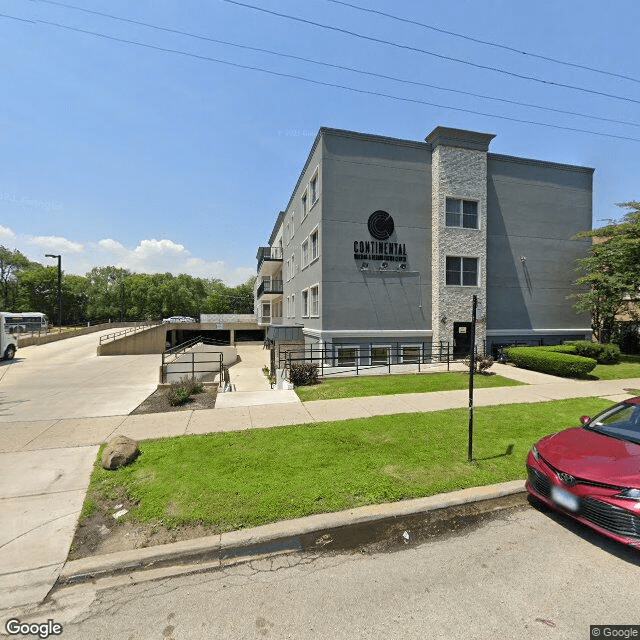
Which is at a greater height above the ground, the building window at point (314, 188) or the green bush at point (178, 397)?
the building window at point (314, 188)

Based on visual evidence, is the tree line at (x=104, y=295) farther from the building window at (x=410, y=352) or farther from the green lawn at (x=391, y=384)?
the green lawn at (x=391, y=384)

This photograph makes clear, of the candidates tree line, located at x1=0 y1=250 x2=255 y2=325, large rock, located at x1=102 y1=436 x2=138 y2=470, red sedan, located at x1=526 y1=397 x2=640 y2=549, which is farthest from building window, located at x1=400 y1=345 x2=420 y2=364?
tree line, located at x1=0 y1=250 x2=255 y2=325

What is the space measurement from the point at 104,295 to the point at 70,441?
72.8 metres

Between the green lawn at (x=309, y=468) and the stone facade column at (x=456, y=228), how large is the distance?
10464 millimetres

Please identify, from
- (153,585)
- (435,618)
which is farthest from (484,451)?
(153,585)

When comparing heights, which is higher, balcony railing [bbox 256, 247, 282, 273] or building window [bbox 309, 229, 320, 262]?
balcony railing [bbox 256, 247, 282, 273]

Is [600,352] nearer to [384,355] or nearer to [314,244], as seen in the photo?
[384,355]

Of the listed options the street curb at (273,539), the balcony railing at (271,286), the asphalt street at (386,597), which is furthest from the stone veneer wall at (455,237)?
the balcony railing at (271,286)

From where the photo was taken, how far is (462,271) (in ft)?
59.0

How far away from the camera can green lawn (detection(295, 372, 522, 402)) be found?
10.5 metres

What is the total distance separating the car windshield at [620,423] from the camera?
4404 millimetres

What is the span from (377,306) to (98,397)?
1258cm

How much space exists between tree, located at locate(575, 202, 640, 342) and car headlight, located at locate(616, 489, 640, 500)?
1965cm

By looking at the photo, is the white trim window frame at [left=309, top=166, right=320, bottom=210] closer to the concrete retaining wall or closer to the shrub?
the shrub
